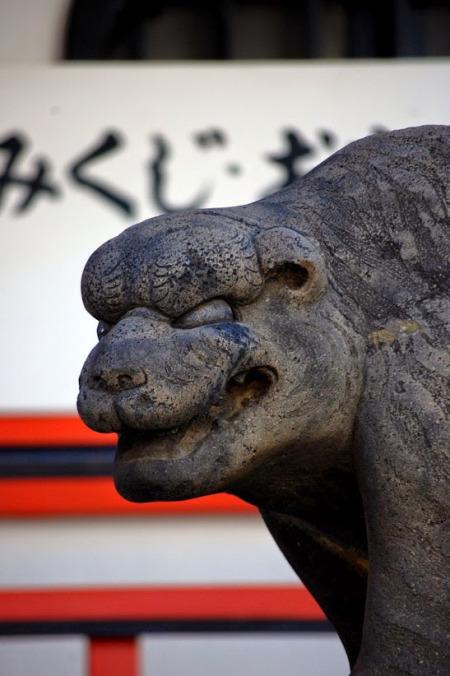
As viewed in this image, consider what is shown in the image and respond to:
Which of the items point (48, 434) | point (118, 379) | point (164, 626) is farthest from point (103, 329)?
point (48, 434)

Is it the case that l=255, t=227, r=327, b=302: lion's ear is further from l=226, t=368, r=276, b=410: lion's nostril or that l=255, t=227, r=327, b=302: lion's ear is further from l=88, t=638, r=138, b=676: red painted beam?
l=88, t=638, r=138, b=676: red painted beam

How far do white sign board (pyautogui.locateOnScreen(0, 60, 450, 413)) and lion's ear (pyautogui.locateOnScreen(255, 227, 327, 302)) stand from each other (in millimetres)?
1671

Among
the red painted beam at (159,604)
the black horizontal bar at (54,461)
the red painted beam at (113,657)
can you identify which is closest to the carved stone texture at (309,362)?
the red painted beam at (113,657)

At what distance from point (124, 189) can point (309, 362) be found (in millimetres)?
1755

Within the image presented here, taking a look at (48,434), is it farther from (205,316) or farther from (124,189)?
(205,316)

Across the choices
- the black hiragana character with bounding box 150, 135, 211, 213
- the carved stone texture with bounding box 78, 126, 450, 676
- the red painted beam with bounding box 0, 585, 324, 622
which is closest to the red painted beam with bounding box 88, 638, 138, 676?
the red painted beam with bounding box 0, 585, 324, 622

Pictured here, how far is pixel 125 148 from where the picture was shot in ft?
9.53

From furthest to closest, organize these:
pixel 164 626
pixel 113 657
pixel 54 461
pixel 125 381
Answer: pixel 54 461 → pixel 164 626 → pixel 113 657 → pixel 125 381

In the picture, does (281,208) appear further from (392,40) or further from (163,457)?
(392,40)

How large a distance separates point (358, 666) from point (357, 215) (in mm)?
358

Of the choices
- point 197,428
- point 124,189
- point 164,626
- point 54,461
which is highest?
point 197,428

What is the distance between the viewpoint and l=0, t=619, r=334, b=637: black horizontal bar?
7.84 ft

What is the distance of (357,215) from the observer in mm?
1238

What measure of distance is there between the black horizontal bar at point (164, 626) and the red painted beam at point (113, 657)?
0.95 ft
